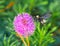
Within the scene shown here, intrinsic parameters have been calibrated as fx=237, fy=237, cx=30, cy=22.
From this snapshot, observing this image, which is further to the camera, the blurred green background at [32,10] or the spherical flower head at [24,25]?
the blurred green background at [32,10]

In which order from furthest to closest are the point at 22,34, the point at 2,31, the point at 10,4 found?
the point at 10,4 < the point at 2,31 < the point at 22,34

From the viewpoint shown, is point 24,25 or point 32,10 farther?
point 32,10

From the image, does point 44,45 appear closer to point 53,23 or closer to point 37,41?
point 37,41

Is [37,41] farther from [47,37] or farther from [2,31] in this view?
[2,31]

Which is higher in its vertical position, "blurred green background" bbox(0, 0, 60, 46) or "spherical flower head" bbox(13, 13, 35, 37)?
"spherical flower head" bbox(13, 13, 35, 37)

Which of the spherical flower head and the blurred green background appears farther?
the blurred green background

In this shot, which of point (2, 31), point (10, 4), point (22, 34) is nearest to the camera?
point (22, 34)

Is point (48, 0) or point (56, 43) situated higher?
point (48, 0)

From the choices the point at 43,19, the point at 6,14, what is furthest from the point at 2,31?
the point at 43,19

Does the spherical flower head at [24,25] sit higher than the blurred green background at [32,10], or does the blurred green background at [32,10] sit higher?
the spherical flower head at [24,25]

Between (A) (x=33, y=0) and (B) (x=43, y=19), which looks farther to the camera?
(A) (x=33, y=0)

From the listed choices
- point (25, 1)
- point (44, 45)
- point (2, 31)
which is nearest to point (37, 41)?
point (44, 45)
